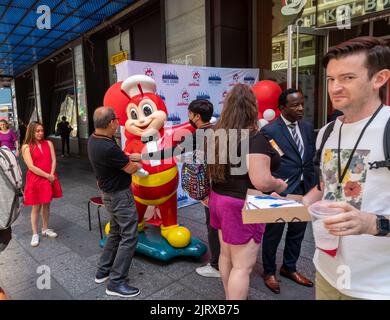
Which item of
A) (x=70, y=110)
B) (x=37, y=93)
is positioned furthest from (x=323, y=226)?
(x=37, y=93)

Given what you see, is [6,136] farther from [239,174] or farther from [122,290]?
[239,174]

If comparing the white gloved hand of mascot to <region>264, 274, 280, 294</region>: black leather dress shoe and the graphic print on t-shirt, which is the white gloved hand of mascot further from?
the graphic print on t-shirt

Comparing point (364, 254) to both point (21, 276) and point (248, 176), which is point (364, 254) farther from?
point (21, 276)

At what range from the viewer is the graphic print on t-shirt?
124cm

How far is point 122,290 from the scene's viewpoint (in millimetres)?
2828

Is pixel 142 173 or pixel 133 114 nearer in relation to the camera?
pixel 142 173

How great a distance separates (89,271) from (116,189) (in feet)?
3.77

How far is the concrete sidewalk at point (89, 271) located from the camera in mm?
2885

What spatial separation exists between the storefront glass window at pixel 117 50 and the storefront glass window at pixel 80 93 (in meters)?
1.10

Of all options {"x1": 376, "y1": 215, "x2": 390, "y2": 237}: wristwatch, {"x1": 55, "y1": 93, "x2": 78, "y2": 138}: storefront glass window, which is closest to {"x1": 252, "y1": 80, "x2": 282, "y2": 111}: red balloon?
{"x1": 376, "y1": 215, "x2": 390, "y2": 237}: wristwatch

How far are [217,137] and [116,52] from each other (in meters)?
9.58

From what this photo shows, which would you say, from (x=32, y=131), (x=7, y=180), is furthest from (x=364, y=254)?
(x=32, y=131)

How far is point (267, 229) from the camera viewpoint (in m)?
2.93

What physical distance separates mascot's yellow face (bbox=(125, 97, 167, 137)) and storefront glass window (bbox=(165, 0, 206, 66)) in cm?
384
